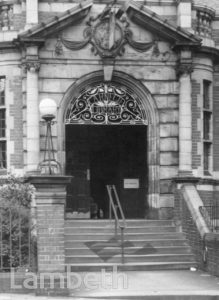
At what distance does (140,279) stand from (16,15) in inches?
299

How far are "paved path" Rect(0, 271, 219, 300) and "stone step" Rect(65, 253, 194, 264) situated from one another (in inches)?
26.9

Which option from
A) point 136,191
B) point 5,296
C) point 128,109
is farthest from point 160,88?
point 5,296

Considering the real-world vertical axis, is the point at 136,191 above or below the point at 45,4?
below

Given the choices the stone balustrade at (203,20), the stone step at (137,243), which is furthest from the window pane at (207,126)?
the stone step at (137,243)

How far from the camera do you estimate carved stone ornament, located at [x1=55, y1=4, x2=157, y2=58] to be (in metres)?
18.0

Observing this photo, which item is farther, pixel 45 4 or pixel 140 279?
pixel 45 4

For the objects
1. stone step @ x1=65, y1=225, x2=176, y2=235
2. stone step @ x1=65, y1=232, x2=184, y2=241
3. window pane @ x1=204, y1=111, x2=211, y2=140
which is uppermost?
window pane @ x1=204, y1=111, x2=211, y2=140

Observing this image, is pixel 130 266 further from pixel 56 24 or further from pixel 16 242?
pixel 56 24

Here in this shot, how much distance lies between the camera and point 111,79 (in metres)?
18.2

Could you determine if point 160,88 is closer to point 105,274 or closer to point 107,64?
point 107,64

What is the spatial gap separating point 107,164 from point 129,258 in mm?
5466

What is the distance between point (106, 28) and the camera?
59.3 ft

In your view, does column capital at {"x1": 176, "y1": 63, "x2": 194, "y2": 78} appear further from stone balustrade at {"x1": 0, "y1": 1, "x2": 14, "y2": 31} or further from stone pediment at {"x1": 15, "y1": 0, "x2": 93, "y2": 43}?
stone balustrade at {"x1": 0, "y1": 1, "x2": 14, "y2": 31}

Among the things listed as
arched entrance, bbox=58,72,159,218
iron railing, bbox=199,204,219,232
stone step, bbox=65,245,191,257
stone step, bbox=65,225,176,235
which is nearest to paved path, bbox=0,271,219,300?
stone step, bbox=65,245,191,257
